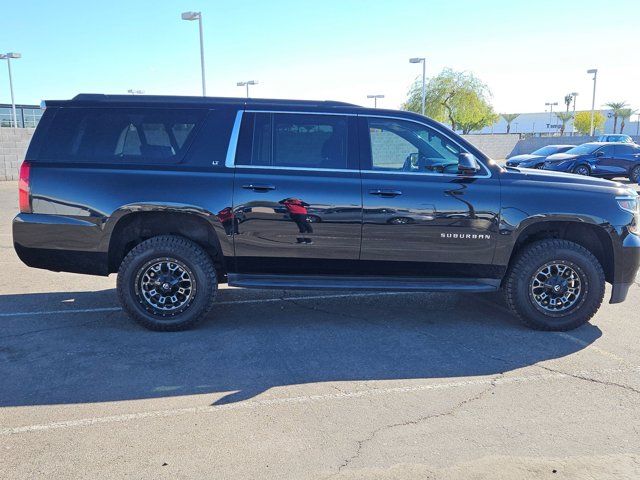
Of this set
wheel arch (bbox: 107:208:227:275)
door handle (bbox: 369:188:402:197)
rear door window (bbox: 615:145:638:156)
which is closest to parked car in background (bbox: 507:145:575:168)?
rear door window (bbox: 615:145:638:156)

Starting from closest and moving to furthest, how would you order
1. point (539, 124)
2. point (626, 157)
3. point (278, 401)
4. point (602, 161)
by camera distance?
point (278, 401)
point (602, 161)
point (626, 157)
point (539, 124)

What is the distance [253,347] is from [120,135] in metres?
2.27

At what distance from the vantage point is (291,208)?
497 centimetres

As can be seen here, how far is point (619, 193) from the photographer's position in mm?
5250

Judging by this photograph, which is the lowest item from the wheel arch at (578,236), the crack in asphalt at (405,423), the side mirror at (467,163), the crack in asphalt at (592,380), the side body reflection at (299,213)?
the crack in asphalt at (592,380)

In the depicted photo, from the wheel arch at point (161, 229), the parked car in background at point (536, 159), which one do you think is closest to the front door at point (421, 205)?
the wheel arch at point (161, 229)

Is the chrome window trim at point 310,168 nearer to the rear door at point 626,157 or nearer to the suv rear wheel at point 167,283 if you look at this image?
the suv rear wheel at point 167,283

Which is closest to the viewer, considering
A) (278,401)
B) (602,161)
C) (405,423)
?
(405,423)

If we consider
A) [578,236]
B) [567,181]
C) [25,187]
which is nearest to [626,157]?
[578,236]

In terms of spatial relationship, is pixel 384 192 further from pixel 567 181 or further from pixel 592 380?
pixel 592 380

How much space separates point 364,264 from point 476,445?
2176mm

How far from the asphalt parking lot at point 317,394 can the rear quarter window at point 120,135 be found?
1.60m

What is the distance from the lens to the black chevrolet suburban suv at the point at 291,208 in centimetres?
498

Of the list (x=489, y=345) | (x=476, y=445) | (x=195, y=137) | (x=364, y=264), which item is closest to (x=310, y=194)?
(x=364, y=264)
